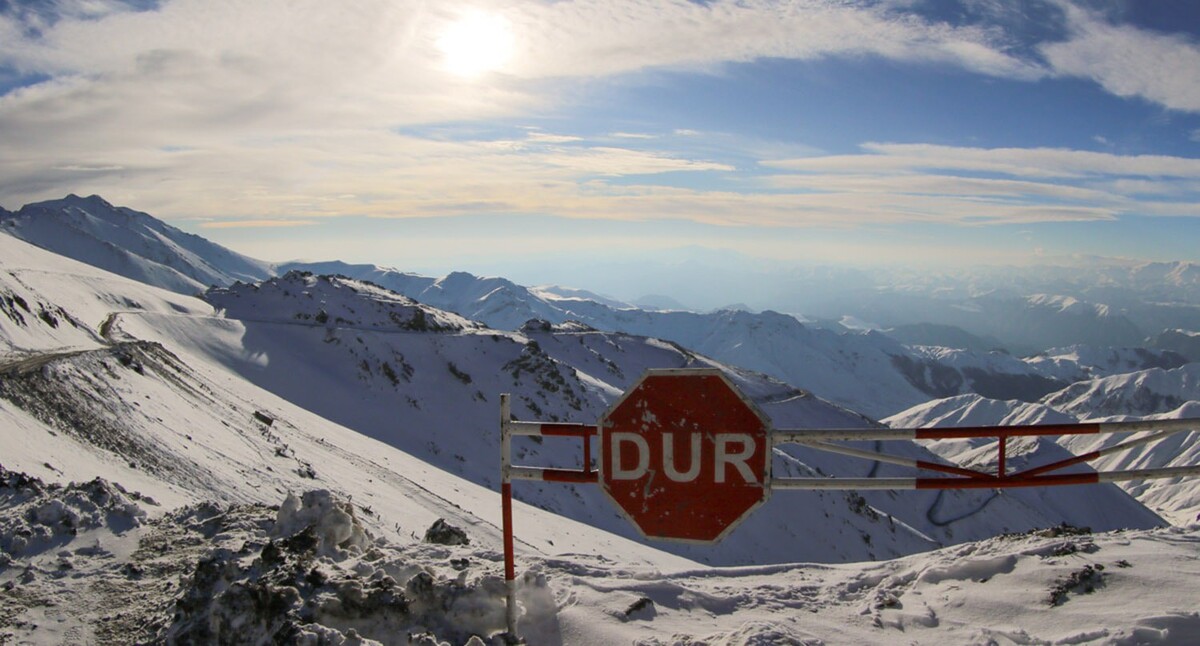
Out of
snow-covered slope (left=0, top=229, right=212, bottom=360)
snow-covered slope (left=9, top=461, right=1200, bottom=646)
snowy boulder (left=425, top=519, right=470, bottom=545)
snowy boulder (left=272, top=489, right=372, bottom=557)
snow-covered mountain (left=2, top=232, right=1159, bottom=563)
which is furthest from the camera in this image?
Answer: snow-covered slope (left=0, top=229, right=212, bottom=360)

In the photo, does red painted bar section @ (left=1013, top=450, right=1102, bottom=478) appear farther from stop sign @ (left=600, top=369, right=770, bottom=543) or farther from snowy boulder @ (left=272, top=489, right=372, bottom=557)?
snowy boulder @ (left=272, top=489, right=372, bottom=557)

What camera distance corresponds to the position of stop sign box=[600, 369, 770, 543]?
5305 mm

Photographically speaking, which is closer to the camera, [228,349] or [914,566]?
[914,566]

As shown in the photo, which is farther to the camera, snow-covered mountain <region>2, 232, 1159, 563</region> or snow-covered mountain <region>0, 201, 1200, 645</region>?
snow-covered mountain <region>2, 232, 1159, 563</region>

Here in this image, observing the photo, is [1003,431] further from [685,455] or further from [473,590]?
[473,590]

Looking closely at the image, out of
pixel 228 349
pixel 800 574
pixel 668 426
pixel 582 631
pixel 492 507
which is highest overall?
pixel 668 426

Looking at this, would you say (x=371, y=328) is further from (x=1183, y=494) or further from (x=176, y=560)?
(x=1183, y=494)

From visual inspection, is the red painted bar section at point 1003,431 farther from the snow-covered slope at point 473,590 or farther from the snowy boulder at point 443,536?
the snowy boulder at point 443,536

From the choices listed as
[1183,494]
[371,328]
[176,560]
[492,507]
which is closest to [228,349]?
[371,328]

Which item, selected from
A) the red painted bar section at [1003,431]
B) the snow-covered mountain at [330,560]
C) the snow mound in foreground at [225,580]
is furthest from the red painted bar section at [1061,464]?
the snow mound in foreground at [225,580]

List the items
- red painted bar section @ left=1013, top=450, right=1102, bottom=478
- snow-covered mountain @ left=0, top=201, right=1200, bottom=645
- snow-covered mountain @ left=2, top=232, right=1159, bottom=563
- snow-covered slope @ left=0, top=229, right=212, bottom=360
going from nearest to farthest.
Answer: red painted bar section @ left=1013, top=450, right=1102, bottom=478
snow-covered mountain @ left=0, top=201, right=1200, bottom=645
snow-covered mountain @ left=2, top=232, right=1159, bottom=563
snow-covered slope @ left=0, top=229, right=212, bottom=360

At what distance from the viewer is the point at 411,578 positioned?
20.1 ft

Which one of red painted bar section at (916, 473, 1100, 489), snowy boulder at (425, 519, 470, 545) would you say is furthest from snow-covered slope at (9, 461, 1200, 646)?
red painted bar section at (916, 473, 1100, 489)

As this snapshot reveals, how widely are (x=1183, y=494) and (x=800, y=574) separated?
216 metres
